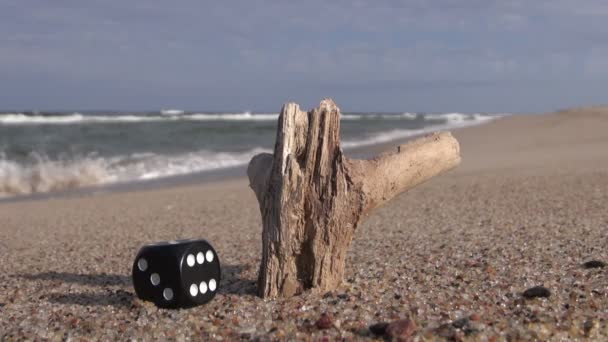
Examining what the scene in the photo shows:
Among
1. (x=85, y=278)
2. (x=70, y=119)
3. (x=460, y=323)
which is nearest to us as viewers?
(x=460, y=323)

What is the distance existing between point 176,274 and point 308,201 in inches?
33.3

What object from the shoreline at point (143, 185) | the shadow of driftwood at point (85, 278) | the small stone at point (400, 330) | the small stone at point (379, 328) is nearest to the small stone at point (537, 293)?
the small stone at point (400, 330)

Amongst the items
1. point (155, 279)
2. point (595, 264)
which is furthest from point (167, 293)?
point (595, 264)

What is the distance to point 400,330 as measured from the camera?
3.23m

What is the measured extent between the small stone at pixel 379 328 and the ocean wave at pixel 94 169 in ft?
41.3

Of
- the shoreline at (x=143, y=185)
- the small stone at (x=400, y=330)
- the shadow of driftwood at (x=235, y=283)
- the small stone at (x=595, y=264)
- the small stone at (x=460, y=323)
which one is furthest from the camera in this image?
the shoreline at (x=143, y=185)

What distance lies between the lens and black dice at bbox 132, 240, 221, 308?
→ 3.71 meters

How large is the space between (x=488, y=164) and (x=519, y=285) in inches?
412

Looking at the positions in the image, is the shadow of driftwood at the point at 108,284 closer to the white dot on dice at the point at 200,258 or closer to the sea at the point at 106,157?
the white dot on dice at the point at 200,258

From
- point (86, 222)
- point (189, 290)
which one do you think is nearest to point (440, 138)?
point (189, 290)

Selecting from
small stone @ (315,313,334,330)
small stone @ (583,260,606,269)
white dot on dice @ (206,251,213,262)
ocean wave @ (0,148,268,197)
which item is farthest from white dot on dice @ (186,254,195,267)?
ocean wave @ (0,148,268,197)

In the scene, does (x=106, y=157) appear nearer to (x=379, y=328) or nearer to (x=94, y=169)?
(x=94, y=169)

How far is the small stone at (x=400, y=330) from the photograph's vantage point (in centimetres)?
319

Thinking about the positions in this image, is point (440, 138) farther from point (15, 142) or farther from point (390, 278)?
point (15, 142)
